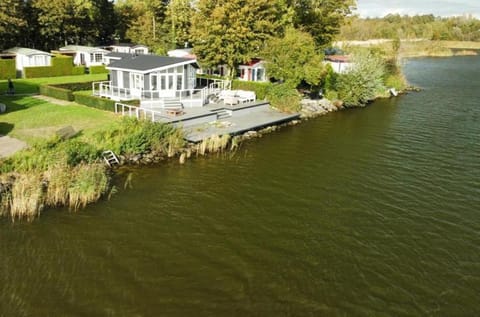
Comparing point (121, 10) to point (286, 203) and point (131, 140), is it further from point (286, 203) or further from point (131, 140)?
point (286, 203)

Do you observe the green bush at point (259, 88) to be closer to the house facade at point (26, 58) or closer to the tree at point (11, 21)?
the house facade at point (26, 58)

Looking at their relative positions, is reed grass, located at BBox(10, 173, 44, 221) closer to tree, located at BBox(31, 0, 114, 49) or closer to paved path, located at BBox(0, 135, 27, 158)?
paved path, located at BBox(0, 135, 27, 158)

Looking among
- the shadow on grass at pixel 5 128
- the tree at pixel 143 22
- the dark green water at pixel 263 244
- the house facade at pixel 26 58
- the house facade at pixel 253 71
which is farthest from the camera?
the tree at pixel 143 22

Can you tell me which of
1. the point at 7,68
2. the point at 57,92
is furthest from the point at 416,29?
the point at 57,92

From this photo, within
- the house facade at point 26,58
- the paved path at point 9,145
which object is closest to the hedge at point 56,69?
the house facade at point 26,58

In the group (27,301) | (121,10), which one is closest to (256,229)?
(27,301)

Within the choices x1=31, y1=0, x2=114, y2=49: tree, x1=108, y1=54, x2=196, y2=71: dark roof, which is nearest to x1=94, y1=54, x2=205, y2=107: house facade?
x1=108, y1=54, x2=196, y2=71: dark roof
